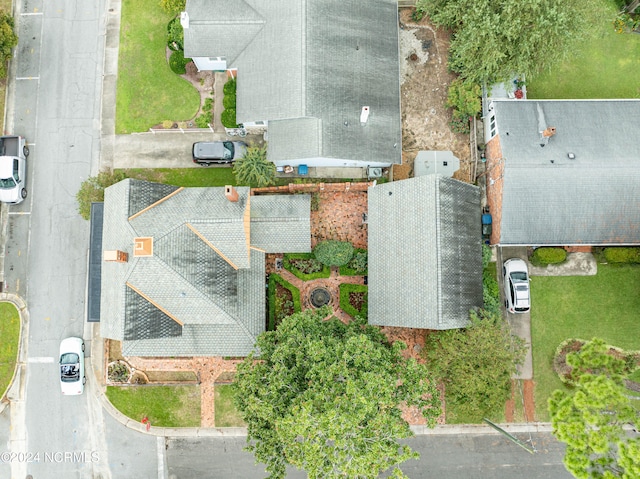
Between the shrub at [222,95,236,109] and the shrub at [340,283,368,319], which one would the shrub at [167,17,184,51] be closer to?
the shrub at [222,95,236,109]

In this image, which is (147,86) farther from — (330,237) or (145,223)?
(330,237)

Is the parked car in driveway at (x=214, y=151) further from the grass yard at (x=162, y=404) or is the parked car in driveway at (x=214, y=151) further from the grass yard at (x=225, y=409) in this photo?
the grass yard at (x=162, y=404)

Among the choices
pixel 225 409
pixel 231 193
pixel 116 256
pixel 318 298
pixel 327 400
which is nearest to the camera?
pixel 327 400

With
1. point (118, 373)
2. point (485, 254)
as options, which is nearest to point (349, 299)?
point (485, 254)

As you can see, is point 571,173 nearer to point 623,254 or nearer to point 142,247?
point 623,254

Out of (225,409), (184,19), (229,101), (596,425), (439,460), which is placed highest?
(184,19)
